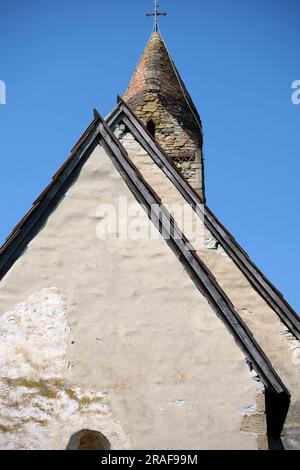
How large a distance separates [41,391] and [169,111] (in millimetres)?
8880

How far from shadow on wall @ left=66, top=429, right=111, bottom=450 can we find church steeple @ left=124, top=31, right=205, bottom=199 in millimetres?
7069

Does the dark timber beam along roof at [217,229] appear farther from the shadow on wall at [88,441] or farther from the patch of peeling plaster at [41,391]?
the shadow on wall at [88,441]

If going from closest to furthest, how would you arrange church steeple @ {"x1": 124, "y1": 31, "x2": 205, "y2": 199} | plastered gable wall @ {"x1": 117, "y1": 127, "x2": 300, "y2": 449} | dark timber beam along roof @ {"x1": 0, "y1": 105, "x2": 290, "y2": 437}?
dark timber beam along roof @ {"x1": 0, "y1": 105, "x2": 290, "y2": 437} < plastered gable wall @ {"x1": 117, "y1": 127, "x2": 300, "y2": 449} < church steeple @ {"x1": 124, "y1": 31, "x2": 205, "y2": 199}

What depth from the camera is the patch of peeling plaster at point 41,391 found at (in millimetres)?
5676

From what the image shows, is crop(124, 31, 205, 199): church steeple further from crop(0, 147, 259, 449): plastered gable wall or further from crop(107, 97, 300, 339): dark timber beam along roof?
crop(0, 147, 259, 449): plastered gable wall

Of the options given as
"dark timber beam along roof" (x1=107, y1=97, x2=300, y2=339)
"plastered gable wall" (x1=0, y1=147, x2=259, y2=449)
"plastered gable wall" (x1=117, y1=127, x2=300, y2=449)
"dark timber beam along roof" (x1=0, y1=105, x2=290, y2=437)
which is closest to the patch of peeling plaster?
"plastered gable wall" (x1=0, y1=147, x2=259, y2=449)

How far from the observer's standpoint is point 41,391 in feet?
19.3

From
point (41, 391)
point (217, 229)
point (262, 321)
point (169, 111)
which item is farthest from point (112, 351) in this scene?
point (169, 111)

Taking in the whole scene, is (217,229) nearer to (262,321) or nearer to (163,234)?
(262,321)

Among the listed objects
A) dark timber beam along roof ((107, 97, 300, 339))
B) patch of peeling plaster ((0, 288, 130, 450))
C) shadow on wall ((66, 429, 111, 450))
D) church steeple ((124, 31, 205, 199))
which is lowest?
shadow on wall ((66, 429, 111, 450))

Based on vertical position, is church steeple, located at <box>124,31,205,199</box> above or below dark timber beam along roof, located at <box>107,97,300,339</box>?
above

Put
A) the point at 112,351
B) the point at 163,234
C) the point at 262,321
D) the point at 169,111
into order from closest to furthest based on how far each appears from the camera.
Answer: the point at 112,351 < the point at 163,234 < the point at 262,321 < the point at 169,111

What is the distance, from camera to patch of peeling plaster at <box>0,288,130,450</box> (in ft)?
18.6

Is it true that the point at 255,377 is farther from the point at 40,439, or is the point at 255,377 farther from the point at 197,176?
the point at 197,176
